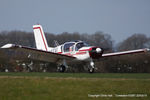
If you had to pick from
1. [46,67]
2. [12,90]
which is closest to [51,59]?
[46,67]

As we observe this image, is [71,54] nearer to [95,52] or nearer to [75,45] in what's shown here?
[75,45]

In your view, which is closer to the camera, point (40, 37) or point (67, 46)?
point (67, 46)

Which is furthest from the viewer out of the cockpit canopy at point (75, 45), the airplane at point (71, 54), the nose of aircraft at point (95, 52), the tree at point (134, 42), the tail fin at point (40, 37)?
the tree at point (134, 42)

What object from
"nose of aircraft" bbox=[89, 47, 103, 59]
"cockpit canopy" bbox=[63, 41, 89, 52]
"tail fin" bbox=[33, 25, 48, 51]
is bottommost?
"nose of aircraft" bbox=[89, 47, 103, 59]

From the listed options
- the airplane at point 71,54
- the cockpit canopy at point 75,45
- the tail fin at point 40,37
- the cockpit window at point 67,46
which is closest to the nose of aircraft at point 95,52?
the airplane at point 71,54

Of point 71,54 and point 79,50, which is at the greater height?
point 79,50

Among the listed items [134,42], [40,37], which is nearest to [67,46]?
[40,37]

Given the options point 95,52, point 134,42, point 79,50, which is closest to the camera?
point 95,52

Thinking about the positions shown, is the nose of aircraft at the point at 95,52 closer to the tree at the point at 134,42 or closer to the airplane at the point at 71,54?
the airplane at the point at 71,54

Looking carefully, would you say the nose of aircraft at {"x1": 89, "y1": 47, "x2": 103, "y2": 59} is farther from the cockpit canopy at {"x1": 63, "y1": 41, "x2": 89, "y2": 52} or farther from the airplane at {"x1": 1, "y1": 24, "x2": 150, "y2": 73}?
the cockpit canopy at {"x1": 63, "y1": 41, "x2": 89, "y2": 52}

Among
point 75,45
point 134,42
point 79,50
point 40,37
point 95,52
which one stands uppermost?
point 134,42

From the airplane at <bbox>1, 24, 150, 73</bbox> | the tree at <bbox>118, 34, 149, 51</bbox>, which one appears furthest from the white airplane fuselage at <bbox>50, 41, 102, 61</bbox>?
the tree at <bbox>118, 34, 149, 51</bbox>

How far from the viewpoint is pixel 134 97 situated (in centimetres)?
1088

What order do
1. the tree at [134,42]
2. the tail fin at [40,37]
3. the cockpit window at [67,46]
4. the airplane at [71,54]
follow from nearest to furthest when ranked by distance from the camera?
the airplane at [71,54]
the cockpit window at [67,46]
the tail fin at [40,37]
the tree at [134,42]
